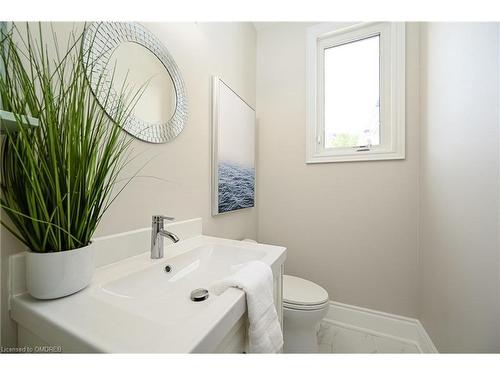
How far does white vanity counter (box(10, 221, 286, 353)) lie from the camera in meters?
0.35

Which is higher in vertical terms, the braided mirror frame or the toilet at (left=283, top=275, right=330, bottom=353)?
the braided mirror frame

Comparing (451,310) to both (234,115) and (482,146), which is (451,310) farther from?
(234,115)

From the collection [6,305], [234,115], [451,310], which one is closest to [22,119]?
[6,305]

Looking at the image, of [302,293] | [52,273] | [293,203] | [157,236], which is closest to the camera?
[52,273]

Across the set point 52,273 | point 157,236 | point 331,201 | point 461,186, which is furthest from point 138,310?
point 331,201

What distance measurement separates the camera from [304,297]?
3.65 ft

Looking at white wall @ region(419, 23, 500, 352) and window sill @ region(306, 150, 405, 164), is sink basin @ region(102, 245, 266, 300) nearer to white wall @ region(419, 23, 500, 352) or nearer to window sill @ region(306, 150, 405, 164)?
white wall @ region(419, 23, 500, 352)

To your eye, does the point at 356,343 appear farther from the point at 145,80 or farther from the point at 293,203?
the point at 145,80

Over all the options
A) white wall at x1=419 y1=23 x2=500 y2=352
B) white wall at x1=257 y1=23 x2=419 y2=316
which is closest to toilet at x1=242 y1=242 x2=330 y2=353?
white wall at x1=257 y1=23 x2=419 y2=316

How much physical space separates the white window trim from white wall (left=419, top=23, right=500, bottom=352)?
0.14 m

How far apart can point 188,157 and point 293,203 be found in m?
0.97

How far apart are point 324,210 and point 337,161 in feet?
1.29

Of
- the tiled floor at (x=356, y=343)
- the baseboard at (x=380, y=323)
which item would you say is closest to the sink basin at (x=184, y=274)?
the tiled floor at (x=356, y=343)

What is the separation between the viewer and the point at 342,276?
4.96ft
